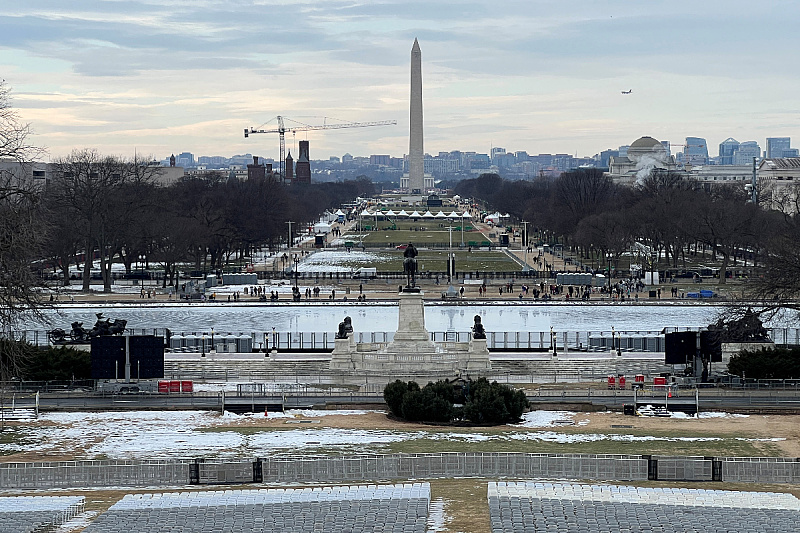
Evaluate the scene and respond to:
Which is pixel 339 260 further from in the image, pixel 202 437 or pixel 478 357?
pixel 202 437

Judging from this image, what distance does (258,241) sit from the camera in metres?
124

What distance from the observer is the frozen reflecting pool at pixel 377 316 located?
6725 cm

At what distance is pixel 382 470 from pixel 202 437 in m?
7.80

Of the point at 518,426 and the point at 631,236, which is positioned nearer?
the point at 518,426

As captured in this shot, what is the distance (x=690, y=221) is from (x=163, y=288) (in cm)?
4346

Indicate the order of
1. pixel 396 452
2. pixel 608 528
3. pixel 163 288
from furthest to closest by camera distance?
pixel 163 288 → pixel 396 452 → pixel 608 528

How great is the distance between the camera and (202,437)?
37312mm

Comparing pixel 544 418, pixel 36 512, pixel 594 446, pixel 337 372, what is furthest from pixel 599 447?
pixel 337 372

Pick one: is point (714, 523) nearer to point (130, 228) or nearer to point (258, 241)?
point (130, 228)

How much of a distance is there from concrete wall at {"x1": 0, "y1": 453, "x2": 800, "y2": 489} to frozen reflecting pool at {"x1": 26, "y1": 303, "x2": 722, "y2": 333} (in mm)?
33242

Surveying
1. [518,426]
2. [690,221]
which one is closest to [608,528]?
[518,426]

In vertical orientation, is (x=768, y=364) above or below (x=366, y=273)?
below

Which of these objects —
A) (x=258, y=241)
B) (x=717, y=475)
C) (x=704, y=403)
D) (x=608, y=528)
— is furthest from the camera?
(x=258, y=241)

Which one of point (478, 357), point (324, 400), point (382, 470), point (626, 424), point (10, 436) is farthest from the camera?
point (478, 357)
